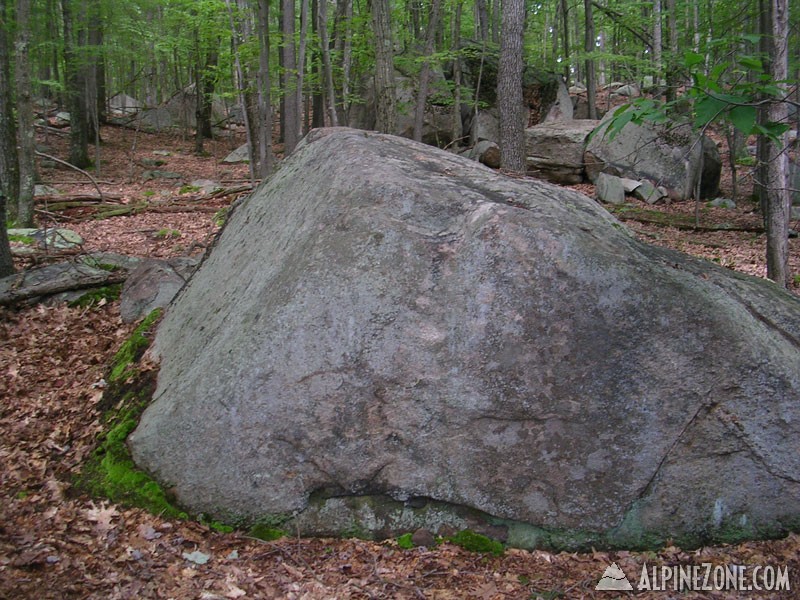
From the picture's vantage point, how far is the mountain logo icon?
3.35m

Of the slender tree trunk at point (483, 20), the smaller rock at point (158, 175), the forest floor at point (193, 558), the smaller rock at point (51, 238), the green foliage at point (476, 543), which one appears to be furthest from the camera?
the slender tree trunk at point (483, 20)

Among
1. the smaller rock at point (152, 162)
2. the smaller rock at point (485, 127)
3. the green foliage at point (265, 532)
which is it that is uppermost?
the smaller rock at point (485, 127)

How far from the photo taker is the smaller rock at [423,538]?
364 cm

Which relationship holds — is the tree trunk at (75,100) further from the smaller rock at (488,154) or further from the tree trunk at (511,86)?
the tree trunk at (511,86)

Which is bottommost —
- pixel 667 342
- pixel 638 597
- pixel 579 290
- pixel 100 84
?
pixel 638 597

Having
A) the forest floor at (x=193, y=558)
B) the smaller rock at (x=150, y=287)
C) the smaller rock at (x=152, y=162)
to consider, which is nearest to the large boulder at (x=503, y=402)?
the forest floor at (x=193, y=558)

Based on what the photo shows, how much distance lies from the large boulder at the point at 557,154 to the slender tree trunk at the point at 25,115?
11482 mm

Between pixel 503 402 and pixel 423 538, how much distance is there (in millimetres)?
925

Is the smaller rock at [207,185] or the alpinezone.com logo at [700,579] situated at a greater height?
the smaller rock at [207,185]

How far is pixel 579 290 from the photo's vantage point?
3.69 meters

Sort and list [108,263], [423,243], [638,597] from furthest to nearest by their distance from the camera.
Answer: [108,263]
[423,243]
[638,597]

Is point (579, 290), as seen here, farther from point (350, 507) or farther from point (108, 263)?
point (108, 263)

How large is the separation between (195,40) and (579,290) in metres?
21.2

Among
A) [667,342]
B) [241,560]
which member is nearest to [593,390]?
[667,342]
